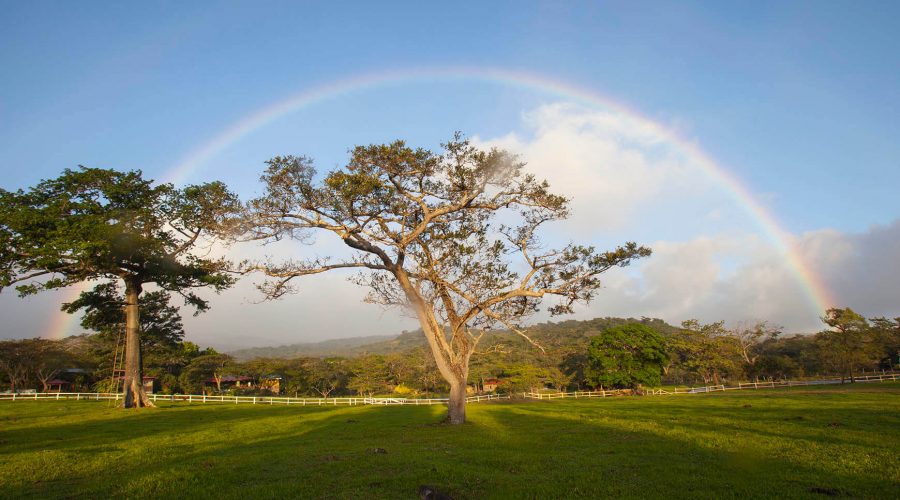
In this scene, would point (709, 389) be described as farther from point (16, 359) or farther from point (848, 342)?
point (16, 359)

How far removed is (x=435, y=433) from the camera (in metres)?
17.0

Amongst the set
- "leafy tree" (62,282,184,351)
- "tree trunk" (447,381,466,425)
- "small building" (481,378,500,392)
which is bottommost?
"small building" (481,378,500,392)

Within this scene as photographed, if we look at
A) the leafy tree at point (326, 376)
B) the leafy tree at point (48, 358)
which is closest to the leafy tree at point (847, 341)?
the leafy tree at point (326, 376)

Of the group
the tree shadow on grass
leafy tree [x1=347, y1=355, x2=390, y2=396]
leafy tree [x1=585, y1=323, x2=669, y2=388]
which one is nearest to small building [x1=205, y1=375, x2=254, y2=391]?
leafy tree [x1=347, y1=355, x2=390, y2=396]

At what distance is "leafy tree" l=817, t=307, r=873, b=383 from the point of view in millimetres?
59219

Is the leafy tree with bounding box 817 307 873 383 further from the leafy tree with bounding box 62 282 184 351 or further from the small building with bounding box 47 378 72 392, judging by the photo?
the small building with bounding box 47 378 72 392

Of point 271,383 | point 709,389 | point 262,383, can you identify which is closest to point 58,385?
point 262,383

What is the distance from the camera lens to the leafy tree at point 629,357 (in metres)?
63.5

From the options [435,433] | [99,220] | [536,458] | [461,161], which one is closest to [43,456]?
[435,433]

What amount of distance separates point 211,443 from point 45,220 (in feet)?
77.2

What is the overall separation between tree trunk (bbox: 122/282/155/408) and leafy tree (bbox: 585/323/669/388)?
54377 mm

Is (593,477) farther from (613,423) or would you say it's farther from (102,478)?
(613,423)

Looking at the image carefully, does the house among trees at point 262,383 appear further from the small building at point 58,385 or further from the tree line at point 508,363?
the small building at point 58,385

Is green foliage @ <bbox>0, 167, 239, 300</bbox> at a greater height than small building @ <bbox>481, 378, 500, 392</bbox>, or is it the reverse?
green foliage @ <bbox>0, 167, 239, 300</bbox>
